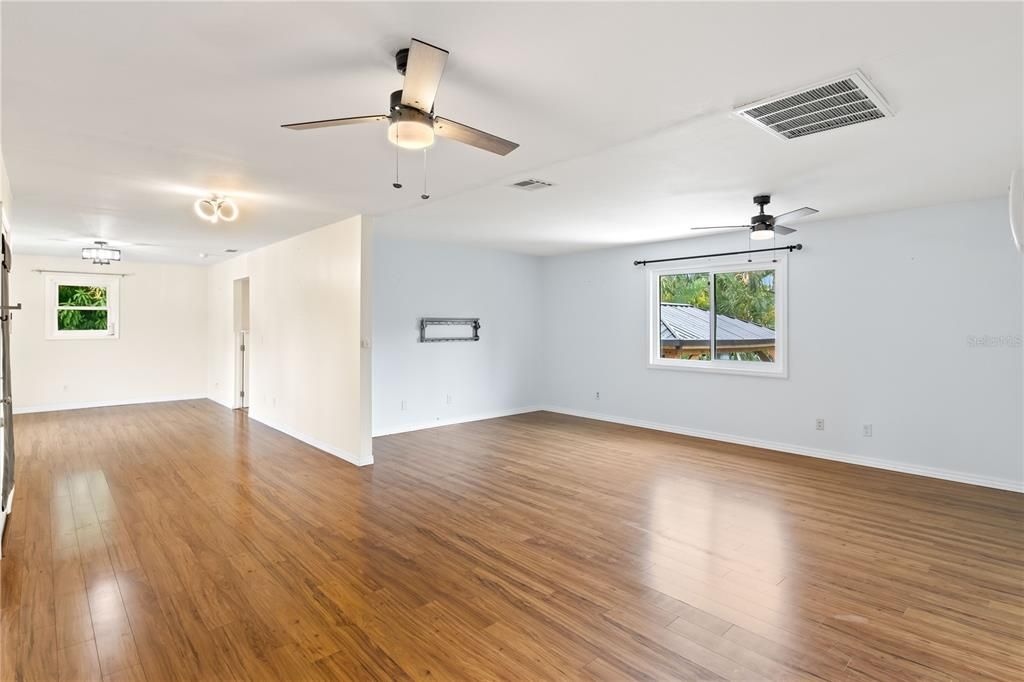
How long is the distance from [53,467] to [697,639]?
5.98 metres

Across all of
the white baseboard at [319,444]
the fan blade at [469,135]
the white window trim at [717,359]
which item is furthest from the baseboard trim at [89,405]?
the fan blade at [469,135]

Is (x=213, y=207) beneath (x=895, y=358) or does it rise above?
above

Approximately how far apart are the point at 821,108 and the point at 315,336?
5.13 m

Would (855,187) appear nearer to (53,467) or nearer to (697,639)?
(697,639)

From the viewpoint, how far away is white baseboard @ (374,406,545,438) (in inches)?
254

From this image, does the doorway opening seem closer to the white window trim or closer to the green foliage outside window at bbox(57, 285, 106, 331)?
the green foliage outside window at bbox(57, 285, 106, 331)

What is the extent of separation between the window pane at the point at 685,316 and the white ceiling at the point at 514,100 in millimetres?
2073

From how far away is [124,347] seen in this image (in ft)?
28.7

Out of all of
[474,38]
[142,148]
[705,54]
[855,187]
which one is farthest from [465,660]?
[855,187]

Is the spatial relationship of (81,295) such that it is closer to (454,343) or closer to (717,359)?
(454,343)

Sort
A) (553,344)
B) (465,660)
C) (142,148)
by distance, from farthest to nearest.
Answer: (553,344) → (142,148) → (465,660)

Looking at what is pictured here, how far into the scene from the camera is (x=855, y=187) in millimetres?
4027

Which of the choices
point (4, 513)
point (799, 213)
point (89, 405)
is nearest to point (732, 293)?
point (799, 213)

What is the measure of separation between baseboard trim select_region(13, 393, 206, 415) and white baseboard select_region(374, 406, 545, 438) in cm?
521
